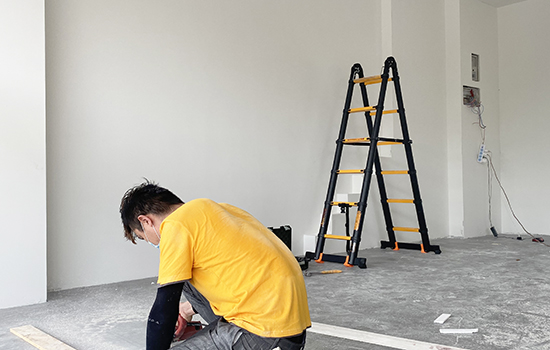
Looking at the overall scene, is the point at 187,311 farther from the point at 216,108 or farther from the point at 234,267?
the point at 216,108

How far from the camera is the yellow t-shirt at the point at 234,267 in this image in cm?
132

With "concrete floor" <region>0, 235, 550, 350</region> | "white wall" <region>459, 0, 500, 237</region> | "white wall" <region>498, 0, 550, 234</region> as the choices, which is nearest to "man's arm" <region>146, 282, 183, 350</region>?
"concrete floor" <region>0, 235, 550, 350</region>

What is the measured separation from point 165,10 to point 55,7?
0.82 m

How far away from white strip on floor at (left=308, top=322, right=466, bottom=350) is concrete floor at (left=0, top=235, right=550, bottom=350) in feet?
0.12

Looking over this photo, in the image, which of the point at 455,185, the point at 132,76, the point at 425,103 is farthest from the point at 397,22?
the point at 132,76

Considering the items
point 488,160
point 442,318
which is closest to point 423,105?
point 488,160

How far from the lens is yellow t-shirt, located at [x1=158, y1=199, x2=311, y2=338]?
1.32 m

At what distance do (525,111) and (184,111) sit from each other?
517 centimetres

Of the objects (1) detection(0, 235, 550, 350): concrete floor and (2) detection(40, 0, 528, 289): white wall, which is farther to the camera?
(2) detection(40, 0, 528, 289): white wall

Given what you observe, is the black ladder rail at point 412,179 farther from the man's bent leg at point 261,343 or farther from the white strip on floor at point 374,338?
the man's bent leg at point 261,343

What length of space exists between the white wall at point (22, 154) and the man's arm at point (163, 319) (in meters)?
2.03

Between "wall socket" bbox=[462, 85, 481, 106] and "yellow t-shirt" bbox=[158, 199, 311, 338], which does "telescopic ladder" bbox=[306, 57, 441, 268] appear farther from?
"yellow t-shirt" bbox=[158, 199, 311, 338]

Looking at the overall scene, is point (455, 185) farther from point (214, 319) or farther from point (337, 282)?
point (214, 319)

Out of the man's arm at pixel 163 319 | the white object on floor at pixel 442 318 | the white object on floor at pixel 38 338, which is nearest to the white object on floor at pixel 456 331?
the white object on floor at pixel 442 318
